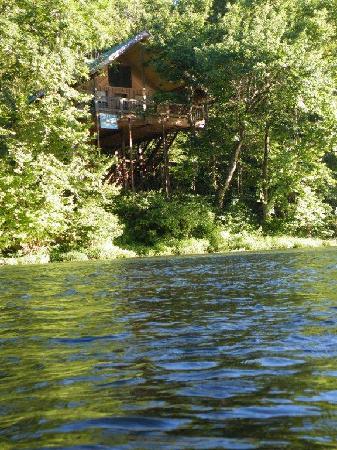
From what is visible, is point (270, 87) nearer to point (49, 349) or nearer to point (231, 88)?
point (231, 88)

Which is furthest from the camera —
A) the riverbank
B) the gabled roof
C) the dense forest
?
the gabled roof

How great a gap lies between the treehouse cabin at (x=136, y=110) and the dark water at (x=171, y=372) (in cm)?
2135

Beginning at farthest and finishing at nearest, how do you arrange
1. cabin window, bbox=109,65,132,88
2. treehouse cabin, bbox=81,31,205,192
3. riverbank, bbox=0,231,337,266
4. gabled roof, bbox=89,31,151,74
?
cabin window, bbox=109,65,132,88, treehouse cabin, bbox=81,31,205,192, gabled roof, bbox=89,31,151,74, riverbank, bbox=0,231,337,266

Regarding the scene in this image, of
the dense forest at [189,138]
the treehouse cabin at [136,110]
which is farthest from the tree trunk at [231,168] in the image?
the treehouse cabin at [136,110]

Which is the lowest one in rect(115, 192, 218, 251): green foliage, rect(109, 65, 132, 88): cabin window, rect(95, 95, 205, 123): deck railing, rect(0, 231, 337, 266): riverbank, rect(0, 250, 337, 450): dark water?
rect(0, 231, 337, 266): riverbank

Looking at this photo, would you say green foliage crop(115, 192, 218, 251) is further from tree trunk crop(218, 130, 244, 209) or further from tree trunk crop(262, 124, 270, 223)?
tree trunk crop(262, 124, 270, 223)

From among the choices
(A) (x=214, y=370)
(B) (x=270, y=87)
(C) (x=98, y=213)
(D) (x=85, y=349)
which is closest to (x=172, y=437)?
(A) (x=214, y=370)

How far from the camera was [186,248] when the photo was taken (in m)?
24.2

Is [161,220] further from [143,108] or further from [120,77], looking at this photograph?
[120,77]

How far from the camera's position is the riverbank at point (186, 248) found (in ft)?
68.9

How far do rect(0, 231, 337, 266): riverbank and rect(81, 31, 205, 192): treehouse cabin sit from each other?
504 cm

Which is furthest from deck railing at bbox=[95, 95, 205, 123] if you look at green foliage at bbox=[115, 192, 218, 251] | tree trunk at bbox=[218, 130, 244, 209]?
green foliage at bbox=[115, 192, 218, 251]

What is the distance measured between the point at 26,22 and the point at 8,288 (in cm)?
1805

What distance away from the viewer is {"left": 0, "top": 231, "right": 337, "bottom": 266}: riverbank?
68.9 ft
